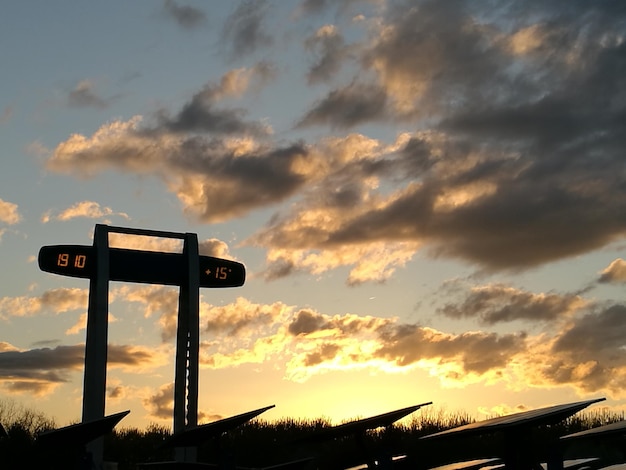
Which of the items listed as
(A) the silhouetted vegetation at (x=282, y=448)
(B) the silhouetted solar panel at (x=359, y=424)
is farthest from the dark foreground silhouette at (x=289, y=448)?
(B) the silhouetted solar panel at (x=359, y=424)

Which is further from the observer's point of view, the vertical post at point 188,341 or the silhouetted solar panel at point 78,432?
the vertical post at point 188,341

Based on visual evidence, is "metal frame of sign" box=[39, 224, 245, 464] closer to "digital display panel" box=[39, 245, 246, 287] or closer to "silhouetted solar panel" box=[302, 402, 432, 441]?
"digital display panel" box=[39, 245, 246, 287]

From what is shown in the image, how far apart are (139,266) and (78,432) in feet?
28.3

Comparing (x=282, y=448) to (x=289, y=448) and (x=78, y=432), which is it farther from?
(x=78, y=432)

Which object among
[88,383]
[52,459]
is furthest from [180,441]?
[52,459]

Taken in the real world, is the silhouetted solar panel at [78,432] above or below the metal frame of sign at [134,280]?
below

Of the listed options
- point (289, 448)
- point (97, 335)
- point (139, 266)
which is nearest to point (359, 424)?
point (97, 335)

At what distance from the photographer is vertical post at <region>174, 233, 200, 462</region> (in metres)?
20.3

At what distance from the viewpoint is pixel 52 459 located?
25016 millimetres

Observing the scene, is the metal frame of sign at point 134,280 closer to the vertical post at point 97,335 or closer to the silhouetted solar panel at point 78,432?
the vertical post at point 97,335

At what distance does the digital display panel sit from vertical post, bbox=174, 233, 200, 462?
0.83 feet

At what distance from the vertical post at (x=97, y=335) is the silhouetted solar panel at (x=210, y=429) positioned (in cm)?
652

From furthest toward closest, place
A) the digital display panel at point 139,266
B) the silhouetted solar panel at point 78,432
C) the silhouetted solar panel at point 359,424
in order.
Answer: the digital display panel at point 139,266 → the silhouetted solar panel at point 359,424 → the silhouetted solar panel at point 78,432

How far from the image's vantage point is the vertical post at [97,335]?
19359mm
